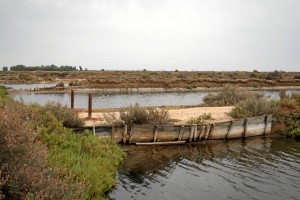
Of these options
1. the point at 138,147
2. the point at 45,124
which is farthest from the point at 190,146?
the point at 45,124

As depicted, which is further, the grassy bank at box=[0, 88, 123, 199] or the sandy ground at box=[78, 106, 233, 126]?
Answer: the sandy ground at box=[78, 106, 233, 126]

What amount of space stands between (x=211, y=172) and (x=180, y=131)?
5.21 metres

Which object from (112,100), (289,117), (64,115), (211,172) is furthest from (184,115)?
(112,100)

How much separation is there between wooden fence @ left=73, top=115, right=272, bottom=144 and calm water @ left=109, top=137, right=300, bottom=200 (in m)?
0.65

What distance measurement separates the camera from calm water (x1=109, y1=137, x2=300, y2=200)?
464 inches

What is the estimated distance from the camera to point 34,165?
7.13 metres

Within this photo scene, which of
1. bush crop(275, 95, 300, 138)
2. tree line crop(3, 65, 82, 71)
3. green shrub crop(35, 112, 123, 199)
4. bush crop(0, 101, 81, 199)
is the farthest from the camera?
tree line crop(3, 65, 82, 71)

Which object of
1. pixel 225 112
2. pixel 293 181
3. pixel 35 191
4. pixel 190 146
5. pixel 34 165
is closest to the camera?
pixel 35 191

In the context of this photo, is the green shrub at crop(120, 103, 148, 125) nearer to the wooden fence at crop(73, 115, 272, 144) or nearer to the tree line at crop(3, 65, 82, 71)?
the wooden fence at crop(73, 115, 272, 144)

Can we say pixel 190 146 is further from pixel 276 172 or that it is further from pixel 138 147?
pixel 276 172

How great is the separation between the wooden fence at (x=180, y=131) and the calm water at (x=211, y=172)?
0.65m

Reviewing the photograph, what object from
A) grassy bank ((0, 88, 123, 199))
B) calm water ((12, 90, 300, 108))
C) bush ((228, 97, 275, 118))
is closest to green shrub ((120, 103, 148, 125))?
grassy bank ((0, 88, 123, 199))

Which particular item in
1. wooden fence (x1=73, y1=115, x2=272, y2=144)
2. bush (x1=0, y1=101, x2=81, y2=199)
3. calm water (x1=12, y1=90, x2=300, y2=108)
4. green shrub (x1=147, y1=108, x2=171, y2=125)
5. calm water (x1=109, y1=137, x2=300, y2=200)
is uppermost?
bush (x1=0, y1=101, x2=81, y2=199)

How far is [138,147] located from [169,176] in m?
4.70
